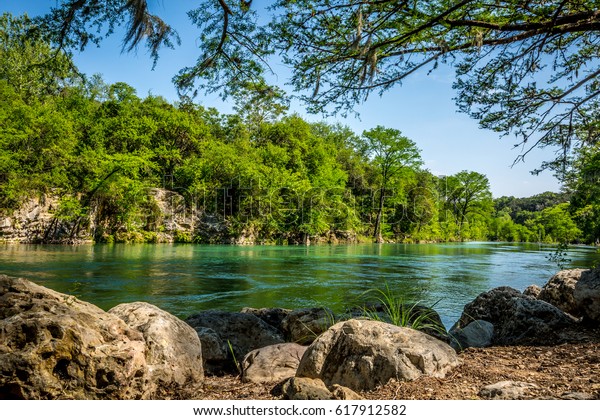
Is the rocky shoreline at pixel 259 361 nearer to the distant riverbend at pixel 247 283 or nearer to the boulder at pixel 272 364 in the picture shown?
the boulder at pixel 272 364

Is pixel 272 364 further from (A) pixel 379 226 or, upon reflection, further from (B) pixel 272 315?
(A) pixel 379 226

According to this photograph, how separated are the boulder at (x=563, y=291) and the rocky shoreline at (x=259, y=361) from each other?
171 cm

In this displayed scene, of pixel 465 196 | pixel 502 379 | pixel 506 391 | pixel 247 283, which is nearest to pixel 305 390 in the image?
pixel 506 391

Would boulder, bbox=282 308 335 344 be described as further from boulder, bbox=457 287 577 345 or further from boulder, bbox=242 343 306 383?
boulder, bbox=457 287 577 345

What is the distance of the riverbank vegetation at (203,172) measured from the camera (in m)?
28.0

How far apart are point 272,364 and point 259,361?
146 mm

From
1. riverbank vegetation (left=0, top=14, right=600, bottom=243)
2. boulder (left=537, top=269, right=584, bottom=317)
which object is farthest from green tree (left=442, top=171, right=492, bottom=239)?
boulder (left=537, top=269, right=584, bottom=317)

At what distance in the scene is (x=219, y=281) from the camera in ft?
39.0

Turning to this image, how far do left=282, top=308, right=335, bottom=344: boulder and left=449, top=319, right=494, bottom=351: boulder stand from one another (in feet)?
5.34

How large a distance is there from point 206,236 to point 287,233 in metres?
9.35

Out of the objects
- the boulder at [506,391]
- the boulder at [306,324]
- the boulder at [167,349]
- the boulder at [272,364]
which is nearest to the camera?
the boulder at [506,391]

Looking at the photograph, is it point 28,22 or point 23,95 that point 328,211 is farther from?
point 28,22

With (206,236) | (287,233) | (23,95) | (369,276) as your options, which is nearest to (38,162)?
(23,95)

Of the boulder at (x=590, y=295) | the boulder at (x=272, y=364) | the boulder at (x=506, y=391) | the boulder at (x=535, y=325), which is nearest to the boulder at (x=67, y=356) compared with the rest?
the boulder at (x=272, y=364)
